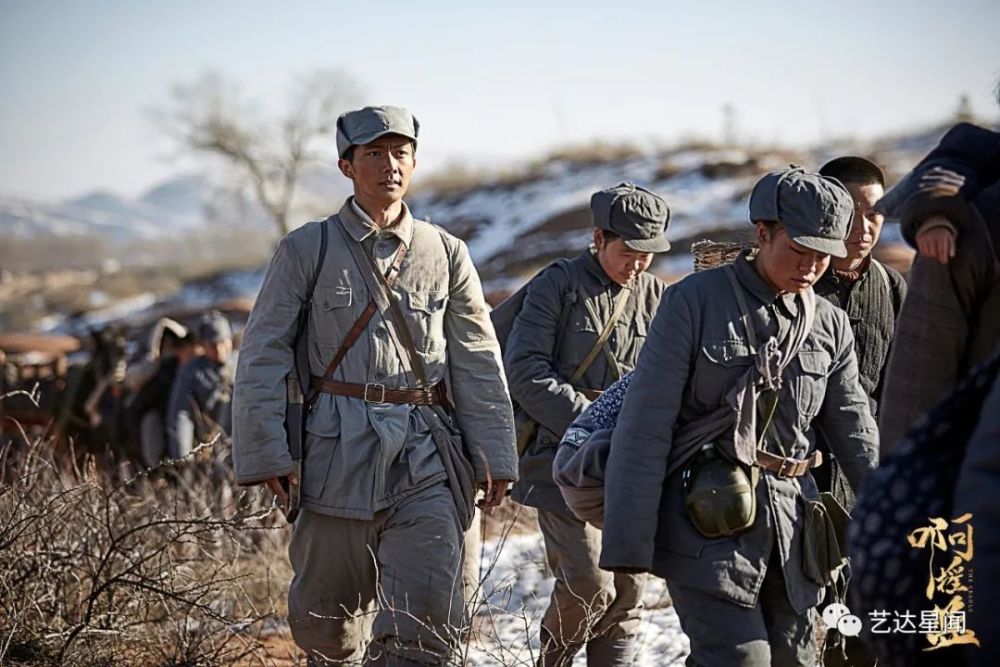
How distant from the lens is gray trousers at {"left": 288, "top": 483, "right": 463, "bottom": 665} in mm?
4668

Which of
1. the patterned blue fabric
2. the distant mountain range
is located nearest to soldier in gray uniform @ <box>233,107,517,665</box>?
the patterned blue fabric

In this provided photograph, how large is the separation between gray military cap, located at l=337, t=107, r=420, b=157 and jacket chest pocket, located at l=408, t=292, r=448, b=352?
1.97 feet

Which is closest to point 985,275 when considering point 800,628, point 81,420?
point 800,628

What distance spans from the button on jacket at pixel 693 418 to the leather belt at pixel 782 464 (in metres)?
0.03

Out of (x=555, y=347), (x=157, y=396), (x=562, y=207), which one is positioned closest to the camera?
(x=555, y=347)

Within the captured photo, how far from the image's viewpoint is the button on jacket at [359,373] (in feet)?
15.5

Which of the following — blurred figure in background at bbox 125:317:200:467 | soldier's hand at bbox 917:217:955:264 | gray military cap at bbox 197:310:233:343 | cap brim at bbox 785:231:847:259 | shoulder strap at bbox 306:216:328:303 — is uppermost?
soldier's hand at bbox 917:217:955:264

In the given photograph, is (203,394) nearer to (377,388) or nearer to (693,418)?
(377,388)

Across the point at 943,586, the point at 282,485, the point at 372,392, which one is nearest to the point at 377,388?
the point at 372,392

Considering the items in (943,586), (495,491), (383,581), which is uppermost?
(943,586)

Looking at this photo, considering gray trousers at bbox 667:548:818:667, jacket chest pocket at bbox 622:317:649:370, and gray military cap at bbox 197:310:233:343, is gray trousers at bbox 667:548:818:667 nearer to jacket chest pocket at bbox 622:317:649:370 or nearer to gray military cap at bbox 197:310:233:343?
jacket chest pocket at bbox 622:317:649:370

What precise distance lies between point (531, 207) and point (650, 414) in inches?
989

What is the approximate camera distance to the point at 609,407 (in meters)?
4.43

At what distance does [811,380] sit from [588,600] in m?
1.89
